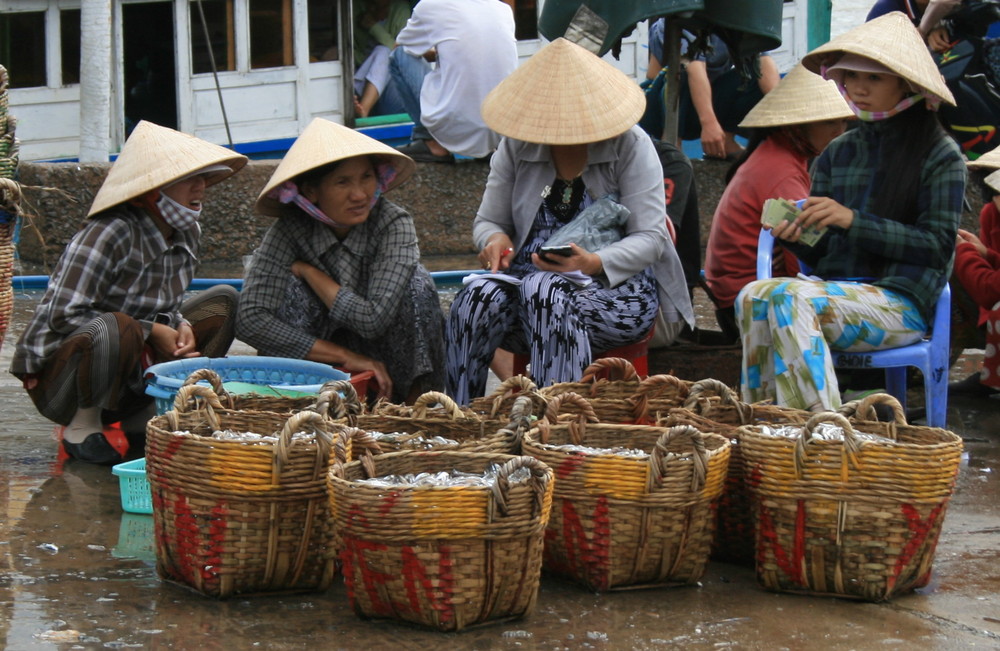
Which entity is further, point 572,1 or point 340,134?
point 572,1

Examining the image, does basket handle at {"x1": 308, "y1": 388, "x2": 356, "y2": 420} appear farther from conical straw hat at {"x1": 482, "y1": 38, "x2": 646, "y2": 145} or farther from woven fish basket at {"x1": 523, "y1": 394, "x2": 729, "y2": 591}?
conical straw hat at {"x1": 482, "y1": 38, "x2": 646, "y2": 145}

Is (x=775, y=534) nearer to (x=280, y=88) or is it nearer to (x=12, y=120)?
(x=12, y=120)

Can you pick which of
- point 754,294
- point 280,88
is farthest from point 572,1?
point 280,88

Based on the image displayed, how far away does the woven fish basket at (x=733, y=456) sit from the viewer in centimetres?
323

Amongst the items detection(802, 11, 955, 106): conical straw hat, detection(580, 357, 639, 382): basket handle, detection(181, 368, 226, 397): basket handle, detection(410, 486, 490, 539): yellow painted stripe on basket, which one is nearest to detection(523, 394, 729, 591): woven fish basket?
detection(410, 486, 490, 539): yellow painted stripe on basket

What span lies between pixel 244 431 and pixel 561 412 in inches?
31.7

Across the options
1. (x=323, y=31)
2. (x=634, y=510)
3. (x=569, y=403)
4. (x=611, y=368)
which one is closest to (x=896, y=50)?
(x=611, y=368)

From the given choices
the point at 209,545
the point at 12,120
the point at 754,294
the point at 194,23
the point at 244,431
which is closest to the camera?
the point at 209,545

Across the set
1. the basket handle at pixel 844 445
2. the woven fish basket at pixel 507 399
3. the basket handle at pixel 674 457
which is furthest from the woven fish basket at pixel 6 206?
the basket handle at pixel 844 445

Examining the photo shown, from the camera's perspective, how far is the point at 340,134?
4.44m

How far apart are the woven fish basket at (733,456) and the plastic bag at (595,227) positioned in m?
1.03

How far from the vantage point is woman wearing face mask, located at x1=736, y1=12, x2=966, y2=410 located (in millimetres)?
4078

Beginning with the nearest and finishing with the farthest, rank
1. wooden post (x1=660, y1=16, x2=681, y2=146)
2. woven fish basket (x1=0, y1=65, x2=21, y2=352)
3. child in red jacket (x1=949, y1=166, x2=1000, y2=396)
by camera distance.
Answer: woven fish basket (x1=0, y1=65, x2=21, y2=352), child in red jacket (x1=949, y1=166, x2=1000, y2=396), wooden post (x1=660, y1=16, x2=681, y2=146)

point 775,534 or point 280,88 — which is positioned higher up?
point 280,88
